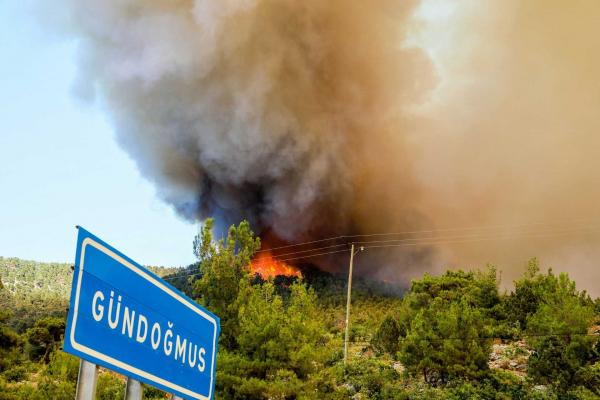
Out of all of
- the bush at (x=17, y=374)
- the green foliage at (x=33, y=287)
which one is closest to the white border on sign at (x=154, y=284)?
the bush at (x=17, y=374)

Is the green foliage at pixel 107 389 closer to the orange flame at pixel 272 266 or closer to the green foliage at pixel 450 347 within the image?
the green foliage at pixel 450 347

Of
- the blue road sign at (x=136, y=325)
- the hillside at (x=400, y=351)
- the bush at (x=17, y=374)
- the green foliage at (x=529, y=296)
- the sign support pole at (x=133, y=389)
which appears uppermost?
the green foliage at (x=529, y=296)

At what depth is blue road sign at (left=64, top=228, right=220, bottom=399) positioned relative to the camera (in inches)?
85.7

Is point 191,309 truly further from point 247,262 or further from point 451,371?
point 451,371

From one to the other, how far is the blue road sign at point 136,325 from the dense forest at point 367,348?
17095 mm

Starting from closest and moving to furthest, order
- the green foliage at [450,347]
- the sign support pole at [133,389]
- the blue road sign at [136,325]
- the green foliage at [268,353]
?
the blue road sign at [136,325] < the sign support pole at [133,389] < the green foliage at [268,353] < the green foliage at [450,347]

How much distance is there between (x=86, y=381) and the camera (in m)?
2.12

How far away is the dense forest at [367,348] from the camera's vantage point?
20969mm

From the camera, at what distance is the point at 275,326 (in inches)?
840

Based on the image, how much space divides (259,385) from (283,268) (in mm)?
61273

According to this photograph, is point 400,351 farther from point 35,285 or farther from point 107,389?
point 35,285

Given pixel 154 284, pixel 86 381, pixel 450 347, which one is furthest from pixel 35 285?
pixel 86 381

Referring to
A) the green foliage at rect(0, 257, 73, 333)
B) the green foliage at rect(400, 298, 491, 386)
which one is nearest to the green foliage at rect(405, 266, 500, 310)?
the green foliage at rect(400, 298, 491, 386)

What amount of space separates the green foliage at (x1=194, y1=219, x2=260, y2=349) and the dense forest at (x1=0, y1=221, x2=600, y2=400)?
4 centimetres
